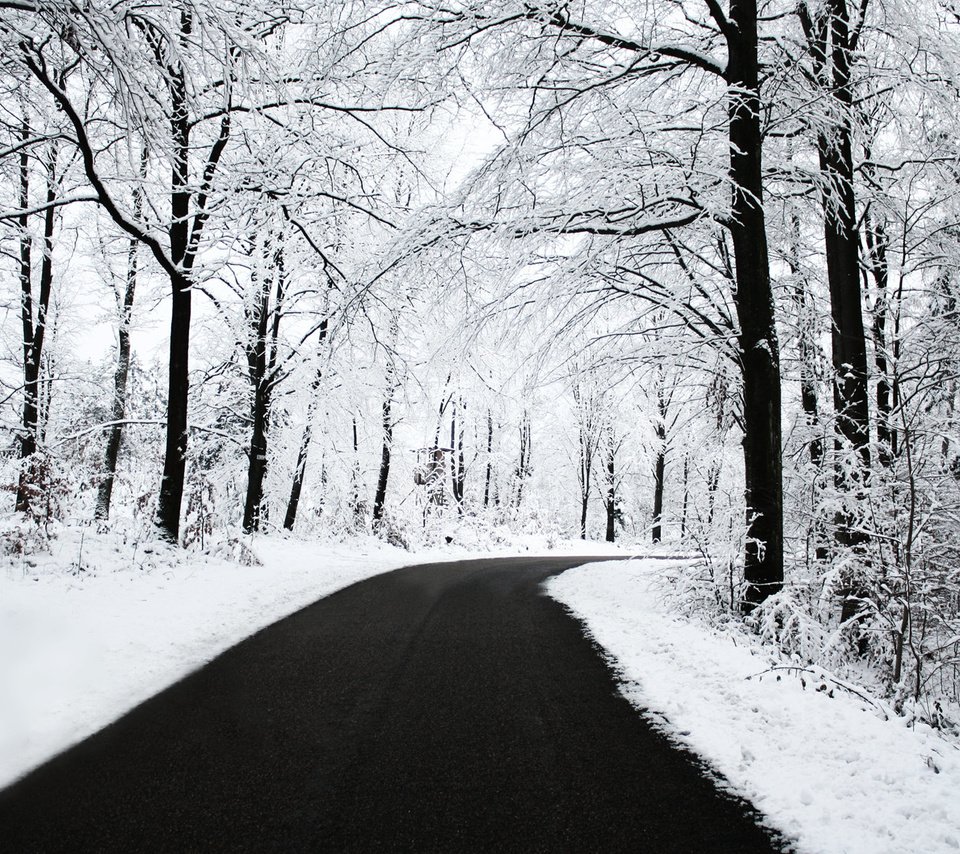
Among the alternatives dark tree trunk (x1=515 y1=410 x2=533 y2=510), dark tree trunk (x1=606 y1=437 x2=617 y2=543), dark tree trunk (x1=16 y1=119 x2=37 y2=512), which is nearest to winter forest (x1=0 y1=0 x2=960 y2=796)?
dark tree trunk (x1=16 y1=119 x2=37 y2=512)

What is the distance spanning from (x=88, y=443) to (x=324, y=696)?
1228cm

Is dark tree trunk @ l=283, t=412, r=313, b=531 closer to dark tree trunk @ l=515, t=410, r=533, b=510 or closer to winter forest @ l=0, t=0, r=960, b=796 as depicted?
winter forest @ l=0, t=0, r=960, b=796

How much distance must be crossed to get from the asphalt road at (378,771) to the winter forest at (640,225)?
2303 millimetres

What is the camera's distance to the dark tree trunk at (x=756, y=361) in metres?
6.06

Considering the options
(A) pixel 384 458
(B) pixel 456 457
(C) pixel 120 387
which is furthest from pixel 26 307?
(B) pixel 456 457

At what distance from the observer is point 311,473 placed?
1905 centimetres

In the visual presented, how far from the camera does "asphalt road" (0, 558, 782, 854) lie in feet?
7.80

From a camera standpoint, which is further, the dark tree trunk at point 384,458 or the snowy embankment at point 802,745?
the dark tree trunk at point 384,458

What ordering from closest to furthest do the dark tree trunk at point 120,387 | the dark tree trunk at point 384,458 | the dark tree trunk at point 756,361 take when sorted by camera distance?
1. the dark tree trunk at point 756,361
2. the dark tree trunk at point 120,387
3. the dark tree trunk at point 384,458

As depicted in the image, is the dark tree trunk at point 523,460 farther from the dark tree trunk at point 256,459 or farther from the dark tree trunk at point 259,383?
the dark tree trunk at point 256,459

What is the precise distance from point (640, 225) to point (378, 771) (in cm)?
582

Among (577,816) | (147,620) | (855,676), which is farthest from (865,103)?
(147,620)

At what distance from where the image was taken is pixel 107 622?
5172mm

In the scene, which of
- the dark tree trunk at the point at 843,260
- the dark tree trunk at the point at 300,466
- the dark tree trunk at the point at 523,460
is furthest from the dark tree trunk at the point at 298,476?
the dark tree trunk at the point at 523,460
